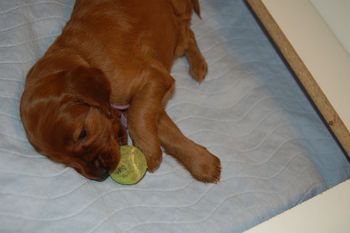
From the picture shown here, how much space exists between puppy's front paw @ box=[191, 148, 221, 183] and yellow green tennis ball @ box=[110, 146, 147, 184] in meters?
0.30

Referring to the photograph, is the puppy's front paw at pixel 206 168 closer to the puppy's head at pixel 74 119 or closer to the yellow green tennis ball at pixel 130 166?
the yellow green tennis ball at pixel 130 166

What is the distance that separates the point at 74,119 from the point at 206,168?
0.81 metres

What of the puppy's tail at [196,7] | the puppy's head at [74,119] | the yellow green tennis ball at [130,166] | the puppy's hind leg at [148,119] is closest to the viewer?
the puppy's head at [74,119]

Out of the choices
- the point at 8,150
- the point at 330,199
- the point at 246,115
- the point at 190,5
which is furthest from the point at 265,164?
the point at 8,150

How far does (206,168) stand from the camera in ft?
8.46

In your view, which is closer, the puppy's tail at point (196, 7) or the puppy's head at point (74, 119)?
the puppy's head at point (74, 119)

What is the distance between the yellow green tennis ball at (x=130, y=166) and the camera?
2.33 metres

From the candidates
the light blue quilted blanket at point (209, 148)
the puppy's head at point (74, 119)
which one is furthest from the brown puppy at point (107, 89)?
the light blue quilted blanket at point (209, 148)

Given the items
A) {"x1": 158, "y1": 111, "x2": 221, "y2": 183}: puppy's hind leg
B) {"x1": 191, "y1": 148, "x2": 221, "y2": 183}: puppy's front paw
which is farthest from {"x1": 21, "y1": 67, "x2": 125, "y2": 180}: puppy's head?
{"x1": 191, "y1": 148, "x2": 221, "y2": 183}: puppy's front paw

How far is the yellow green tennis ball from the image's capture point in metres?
2.33

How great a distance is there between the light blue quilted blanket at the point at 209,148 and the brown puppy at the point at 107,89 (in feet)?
0.45

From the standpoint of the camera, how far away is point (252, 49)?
3182 mm

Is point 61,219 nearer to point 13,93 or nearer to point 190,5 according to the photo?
point 13,93

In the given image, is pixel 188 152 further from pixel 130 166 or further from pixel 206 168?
pixel 130 166
